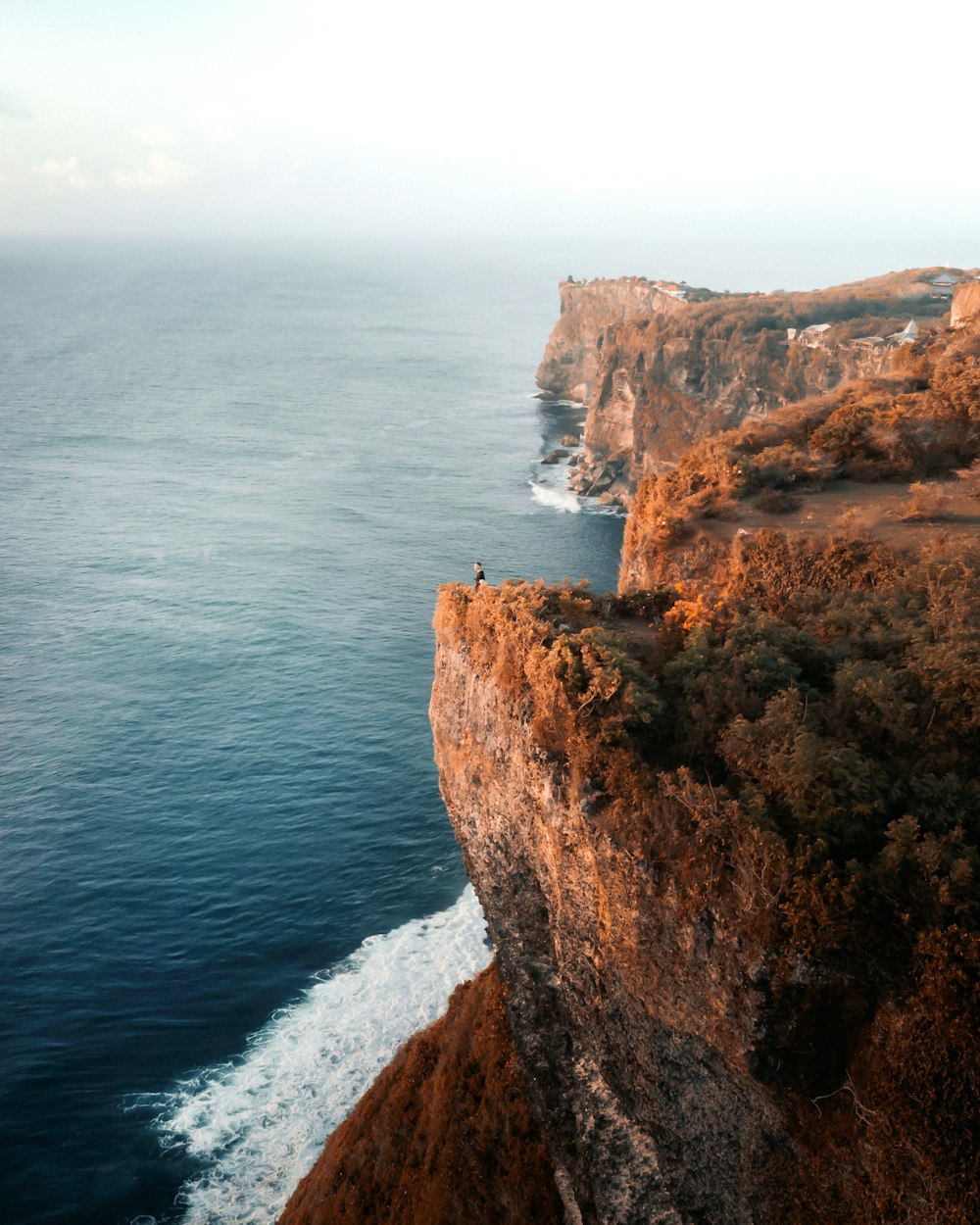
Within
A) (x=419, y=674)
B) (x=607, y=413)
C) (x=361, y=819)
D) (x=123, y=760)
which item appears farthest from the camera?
(x=607, y=413)

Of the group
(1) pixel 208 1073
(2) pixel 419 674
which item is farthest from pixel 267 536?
(1) pixel 208 1073

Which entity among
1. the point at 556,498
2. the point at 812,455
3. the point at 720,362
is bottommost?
the point at 556,498

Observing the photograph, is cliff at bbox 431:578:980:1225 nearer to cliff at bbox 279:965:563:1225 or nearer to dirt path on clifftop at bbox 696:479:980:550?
cliff at bbox 279:965:563:1225

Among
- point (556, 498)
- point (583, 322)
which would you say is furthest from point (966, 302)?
point (583, 322)

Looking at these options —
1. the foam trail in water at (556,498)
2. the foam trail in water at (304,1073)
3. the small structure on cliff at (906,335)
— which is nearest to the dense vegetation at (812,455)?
the foam trail in water at (304,1073)

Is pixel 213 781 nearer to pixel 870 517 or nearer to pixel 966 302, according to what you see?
pixel 870 517

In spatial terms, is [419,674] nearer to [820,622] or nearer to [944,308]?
[820,622]
